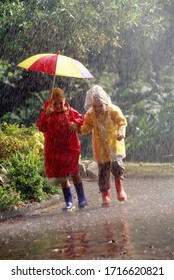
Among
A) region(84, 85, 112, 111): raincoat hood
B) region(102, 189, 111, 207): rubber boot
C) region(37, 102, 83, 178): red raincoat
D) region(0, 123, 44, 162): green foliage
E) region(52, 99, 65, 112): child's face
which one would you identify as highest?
region(84, 85, 112, 111): raincoat hood

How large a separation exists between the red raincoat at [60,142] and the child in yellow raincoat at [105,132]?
0.25 meters

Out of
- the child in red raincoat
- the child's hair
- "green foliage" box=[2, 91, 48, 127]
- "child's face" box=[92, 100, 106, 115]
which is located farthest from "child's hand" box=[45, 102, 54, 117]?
"green foliage" box=[2, 91, 48, 127]

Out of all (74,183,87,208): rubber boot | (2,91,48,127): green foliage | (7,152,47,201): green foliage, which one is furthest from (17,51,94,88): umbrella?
(2,91,48,127): green foliage

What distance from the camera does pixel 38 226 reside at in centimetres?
890

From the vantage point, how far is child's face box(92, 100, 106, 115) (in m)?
10.1

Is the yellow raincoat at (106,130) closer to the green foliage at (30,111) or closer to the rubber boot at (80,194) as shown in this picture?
the rubber boot at (80,194)

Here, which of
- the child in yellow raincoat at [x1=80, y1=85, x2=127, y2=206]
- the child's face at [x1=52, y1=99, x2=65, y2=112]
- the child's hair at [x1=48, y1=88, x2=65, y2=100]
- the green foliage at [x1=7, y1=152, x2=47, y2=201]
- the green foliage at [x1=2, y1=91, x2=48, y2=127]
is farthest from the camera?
the green foliage at [x1=2, y1=91, x2=48, y2=127]

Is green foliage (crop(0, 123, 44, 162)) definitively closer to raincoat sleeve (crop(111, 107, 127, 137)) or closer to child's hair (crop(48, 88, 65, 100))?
raincoat sleeve (crop(111, 107, 127, 137))

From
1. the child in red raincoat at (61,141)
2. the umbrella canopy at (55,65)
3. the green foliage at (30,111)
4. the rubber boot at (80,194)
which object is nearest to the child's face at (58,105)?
the child in red raincoat at (61,141)

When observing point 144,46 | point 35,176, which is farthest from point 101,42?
point 35,176

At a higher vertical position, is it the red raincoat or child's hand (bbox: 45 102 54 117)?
child's hand (bbox: 45 102 54 117)

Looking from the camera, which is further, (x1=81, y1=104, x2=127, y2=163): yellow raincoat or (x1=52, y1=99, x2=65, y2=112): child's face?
(x1=81, y1=104, x2=127, y2=163): yellow raincoat

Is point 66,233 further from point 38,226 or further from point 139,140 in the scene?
point 139,140

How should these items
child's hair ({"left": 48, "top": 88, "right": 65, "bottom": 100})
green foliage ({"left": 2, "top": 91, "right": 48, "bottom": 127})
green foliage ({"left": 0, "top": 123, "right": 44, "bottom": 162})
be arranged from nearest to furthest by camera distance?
1. child's hair ({"left": 48, "top": 88, "right": 65, "bottom": 100})
2. green foliage ({"left": 0, "top": 123, "right": 44, "bottom": 162})
3. green foliage ({"left": 2, "top": 91, "right": 48, "bottom": 127})
